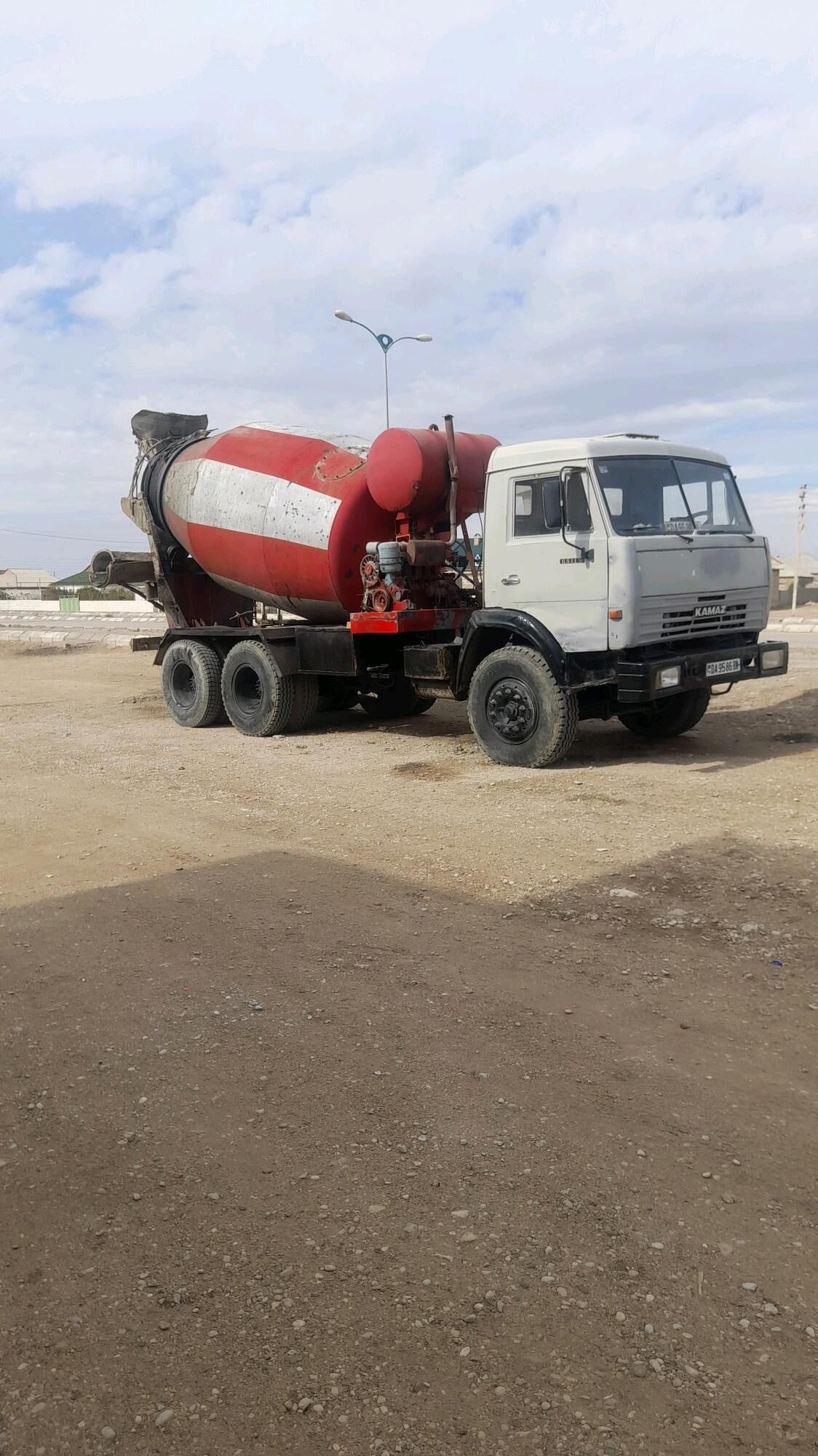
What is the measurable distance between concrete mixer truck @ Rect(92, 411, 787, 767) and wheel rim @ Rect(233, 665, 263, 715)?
3 cm

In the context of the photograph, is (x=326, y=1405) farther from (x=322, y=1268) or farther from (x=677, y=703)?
(x=677, y=703)

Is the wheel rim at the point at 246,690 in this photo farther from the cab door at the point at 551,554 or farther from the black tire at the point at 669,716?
the black tire at the point at 669,716

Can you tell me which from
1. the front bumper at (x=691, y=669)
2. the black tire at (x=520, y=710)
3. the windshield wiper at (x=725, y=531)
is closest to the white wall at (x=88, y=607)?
the black tire at (x=520, y=710)

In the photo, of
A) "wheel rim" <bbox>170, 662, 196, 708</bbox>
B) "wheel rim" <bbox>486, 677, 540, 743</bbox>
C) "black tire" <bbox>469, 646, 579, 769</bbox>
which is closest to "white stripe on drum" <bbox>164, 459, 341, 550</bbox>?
"wheel rim" <bbox>170, 662, 196, 708</bbox>

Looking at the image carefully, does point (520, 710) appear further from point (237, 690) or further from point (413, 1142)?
point (413, 1142)

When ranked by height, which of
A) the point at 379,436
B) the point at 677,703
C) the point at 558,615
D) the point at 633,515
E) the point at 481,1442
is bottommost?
the point at 481,1442

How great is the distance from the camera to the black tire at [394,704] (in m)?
12.9

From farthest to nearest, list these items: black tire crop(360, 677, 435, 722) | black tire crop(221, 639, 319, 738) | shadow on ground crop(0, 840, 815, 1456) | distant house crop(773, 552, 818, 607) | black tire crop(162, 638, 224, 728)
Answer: distant house crop(773, 552, 818, 607) < black tire crop(360, 677, 435, 722) < black tire crop(162, 638, 224, 728) < black tire crop(221, 639, 319, 738) < shadow on ground crop(0, 840, 815, 1456)

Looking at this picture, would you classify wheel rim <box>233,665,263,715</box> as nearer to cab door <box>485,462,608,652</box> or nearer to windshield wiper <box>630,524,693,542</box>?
cab door <box>485,462,608,652</box>

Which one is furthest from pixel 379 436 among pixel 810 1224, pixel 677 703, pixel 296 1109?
pixel 810 1224

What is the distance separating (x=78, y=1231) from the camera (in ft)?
9.29

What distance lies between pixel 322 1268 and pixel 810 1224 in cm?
132

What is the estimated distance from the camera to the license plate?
8.72 metres

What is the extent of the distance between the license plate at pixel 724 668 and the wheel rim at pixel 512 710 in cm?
149
